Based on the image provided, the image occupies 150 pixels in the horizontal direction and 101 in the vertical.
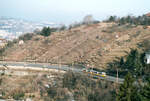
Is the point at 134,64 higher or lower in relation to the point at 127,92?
higher

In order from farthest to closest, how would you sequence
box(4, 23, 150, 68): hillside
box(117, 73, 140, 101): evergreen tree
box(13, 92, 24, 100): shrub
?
box(4, 23, 150, 68): hillside → box(13, 92, 24, 100): shrub → box(117, 73, 140, 101): evergreen tree

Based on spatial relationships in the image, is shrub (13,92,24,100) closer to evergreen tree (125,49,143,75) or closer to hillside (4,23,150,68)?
hillside (4,23,150,68)

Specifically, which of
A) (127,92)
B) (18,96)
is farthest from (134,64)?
(18,96)

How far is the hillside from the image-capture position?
28844 mm

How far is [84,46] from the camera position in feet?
111

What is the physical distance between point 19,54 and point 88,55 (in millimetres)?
12964

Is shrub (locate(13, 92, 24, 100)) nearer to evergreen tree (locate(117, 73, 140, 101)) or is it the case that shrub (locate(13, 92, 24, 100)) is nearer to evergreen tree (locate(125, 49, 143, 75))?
evergreen tree (locate(117, 73, 140, 101))

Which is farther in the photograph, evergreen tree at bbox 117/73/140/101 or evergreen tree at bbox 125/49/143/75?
evergreen tree at bbox 125/49/143/75

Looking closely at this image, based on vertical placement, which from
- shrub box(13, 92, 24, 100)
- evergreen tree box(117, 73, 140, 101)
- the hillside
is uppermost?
the hillside

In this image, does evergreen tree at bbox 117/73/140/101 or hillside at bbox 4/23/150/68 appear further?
hillside at bbox 4/23/150/68

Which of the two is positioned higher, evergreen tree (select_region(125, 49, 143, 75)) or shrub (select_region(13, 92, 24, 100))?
evergreen tree (select_region(125, 49, 143, 75))

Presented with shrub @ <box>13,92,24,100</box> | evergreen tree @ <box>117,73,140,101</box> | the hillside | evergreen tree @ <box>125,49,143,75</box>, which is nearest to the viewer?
evergreen tree @ <box>117,73,140,101</box>

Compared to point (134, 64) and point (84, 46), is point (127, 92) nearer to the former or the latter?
point (134, 64)

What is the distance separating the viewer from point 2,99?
19953 millimetres
